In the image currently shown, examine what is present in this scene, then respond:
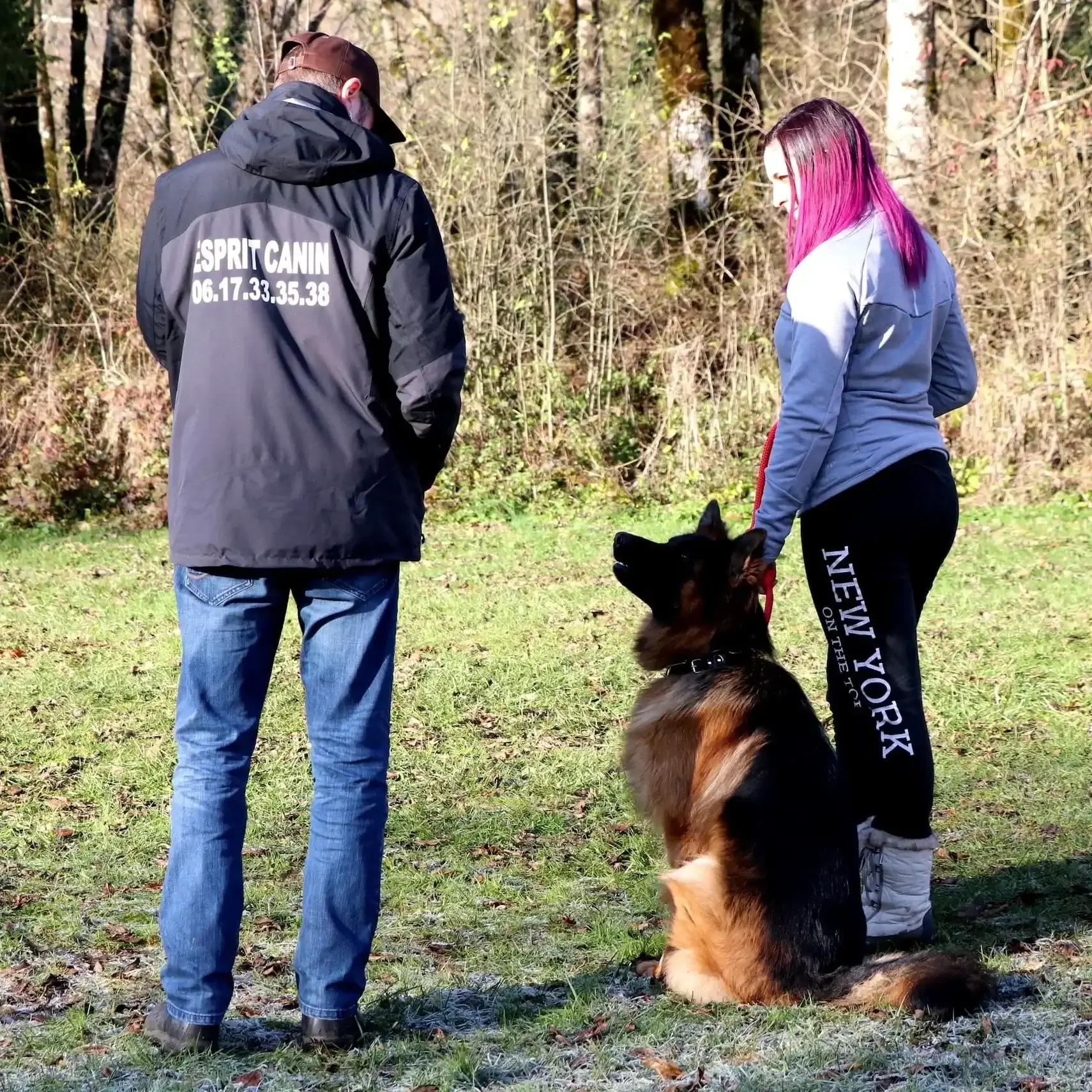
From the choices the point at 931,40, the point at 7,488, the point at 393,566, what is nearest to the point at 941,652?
the point at 393,566

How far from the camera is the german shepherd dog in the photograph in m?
3.32

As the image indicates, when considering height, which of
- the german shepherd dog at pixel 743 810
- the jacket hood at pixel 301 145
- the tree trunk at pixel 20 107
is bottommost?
the german shepherd dog at pixel 743 810

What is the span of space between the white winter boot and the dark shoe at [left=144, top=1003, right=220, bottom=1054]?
6.16 ft

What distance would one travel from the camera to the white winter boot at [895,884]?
12.6ft

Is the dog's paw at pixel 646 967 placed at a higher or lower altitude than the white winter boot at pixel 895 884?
lower

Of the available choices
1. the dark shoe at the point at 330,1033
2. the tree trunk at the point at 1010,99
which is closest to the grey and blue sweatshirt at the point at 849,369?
Answer: the dark shoe at the point at 330,1033

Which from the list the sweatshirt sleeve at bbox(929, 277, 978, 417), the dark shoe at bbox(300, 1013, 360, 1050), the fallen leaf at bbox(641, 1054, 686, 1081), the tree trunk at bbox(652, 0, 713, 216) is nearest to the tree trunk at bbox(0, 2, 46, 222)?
the tree trunk at bbox(652, 0, 713, 216)

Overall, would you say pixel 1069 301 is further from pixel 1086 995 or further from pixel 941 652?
pixel 1086 995

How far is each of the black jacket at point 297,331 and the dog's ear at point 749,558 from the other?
3.45 ft

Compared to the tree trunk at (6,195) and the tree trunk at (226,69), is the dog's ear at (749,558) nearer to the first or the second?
the tree trunk at (226,69)

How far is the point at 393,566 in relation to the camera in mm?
3064

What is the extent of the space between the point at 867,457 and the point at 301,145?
5.77 feet

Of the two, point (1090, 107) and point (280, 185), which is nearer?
point (280, 185)

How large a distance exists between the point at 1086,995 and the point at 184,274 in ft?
9.57
